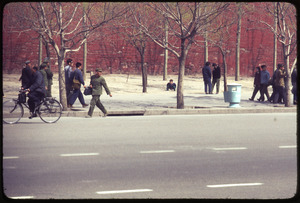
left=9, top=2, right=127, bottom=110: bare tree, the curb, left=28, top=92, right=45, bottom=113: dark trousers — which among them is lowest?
the curb

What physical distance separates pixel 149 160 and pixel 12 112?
26.3 feet

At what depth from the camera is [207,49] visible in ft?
132

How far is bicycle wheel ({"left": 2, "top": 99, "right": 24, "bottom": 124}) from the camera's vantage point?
16.0 m

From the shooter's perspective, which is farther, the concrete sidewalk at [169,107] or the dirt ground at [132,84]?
the dirt ground at [132,84]

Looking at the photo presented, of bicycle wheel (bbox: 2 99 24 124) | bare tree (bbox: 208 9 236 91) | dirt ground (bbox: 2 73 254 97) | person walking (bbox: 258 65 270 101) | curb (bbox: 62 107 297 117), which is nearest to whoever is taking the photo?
bicycle wheel (bbox: 2 99 24 124)

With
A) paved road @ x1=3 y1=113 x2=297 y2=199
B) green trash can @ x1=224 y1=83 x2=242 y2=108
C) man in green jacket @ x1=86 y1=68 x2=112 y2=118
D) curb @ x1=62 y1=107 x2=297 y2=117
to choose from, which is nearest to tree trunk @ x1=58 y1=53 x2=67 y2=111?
curb @ x1=62 y1=107 x2=297 y2=117

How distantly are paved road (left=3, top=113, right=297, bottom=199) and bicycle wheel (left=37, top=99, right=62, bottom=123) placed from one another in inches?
13.0

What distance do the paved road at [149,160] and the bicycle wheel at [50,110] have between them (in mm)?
331

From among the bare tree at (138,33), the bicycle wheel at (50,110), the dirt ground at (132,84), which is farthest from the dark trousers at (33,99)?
the dirt ground at (132,84)

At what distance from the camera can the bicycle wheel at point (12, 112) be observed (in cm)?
1599

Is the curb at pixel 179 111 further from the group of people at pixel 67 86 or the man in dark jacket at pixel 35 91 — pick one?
the man in dark jacket at pixel 35 91

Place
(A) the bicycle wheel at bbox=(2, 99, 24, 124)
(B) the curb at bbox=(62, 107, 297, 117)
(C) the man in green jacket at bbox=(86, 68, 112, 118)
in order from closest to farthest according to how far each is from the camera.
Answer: (A) the bicycle wheel at bbox=(2, 99, 24, 124), (C) the man in green jacket at bbox=(86, 68, 112, 118), (B) the curb at bbox=(62, 107, 297, 117)

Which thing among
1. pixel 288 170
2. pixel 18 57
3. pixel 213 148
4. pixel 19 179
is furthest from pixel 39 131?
pixel 18 57

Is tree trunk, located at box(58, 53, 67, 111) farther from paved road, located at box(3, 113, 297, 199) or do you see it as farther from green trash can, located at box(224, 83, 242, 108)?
green trash can, located at box(224, 83, 242, 108)
